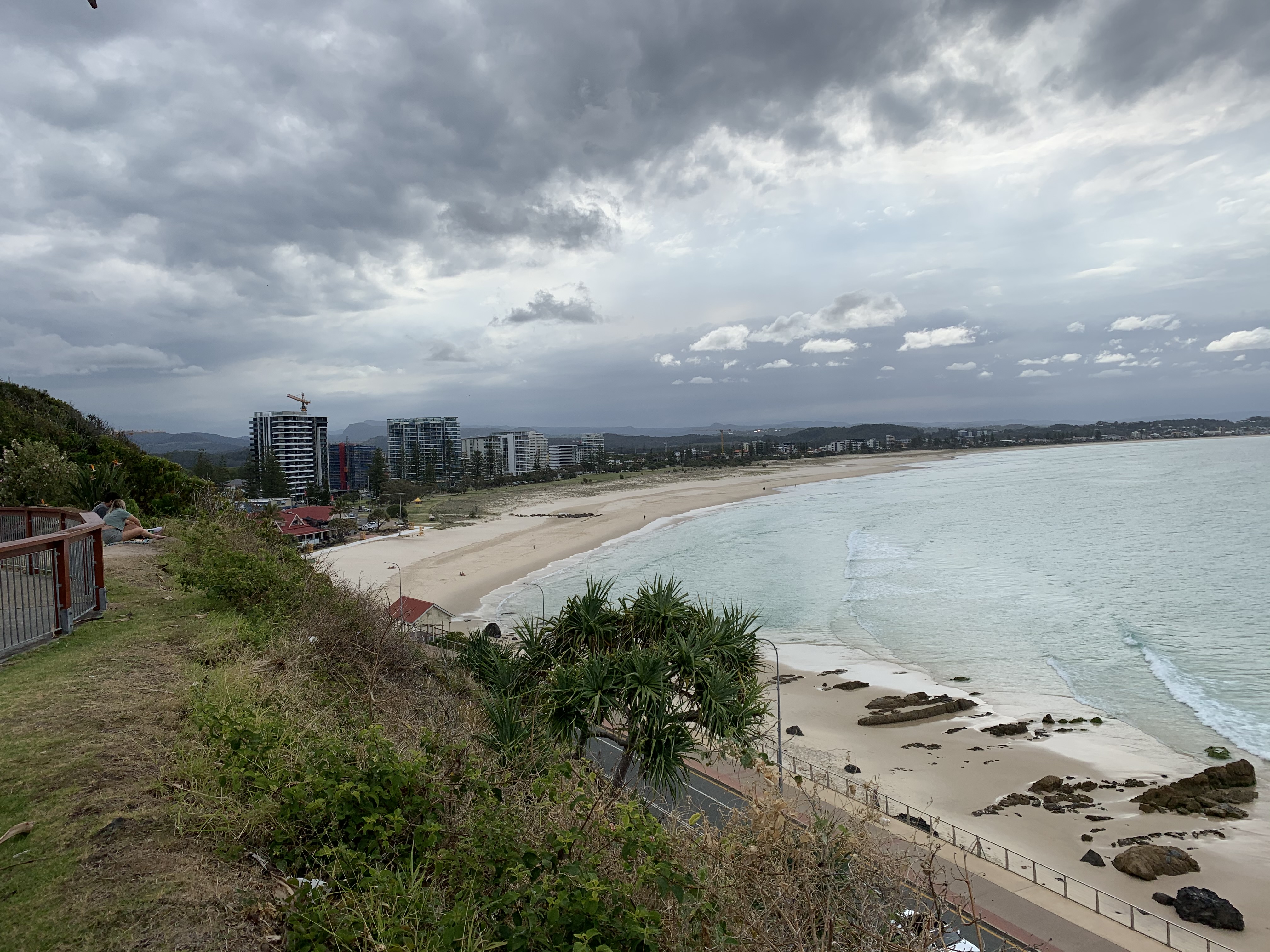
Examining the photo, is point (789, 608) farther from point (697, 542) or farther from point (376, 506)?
point (376, 506)

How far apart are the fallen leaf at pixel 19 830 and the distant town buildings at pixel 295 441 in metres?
110

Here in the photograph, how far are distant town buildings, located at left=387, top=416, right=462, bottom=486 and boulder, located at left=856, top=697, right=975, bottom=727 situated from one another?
316ft

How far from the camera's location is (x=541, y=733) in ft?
28.1

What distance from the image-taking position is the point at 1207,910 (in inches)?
432

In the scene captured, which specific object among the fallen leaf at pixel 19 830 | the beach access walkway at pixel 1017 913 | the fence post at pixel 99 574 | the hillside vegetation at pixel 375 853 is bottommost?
the beach access walkway at pixel 1017 913

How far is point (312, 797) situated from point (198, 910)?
108 centimetres

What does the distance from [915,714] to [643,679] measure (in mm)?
13368

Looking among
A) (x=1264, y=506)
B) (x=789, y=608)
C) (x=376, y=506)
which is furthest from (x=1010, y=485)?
(x=376, y=506)

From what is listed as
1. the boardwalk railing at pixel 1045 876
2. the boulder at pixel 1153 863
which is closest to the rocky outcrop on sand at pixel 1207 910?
the boardwalk railing at pixel 1045 876

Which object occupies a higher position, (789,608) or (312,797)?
(312,797)

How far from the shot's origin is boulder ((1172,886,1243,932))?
10844 millimetres

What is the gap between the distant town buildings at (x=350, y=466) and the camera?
124 meters

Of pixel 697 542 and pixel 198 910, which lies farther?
pixel 697 542

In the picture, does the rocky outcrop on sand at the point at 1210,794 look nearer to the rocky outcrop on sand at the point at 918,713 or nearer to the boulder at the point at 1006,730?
the boulder at the point at 1006,730
